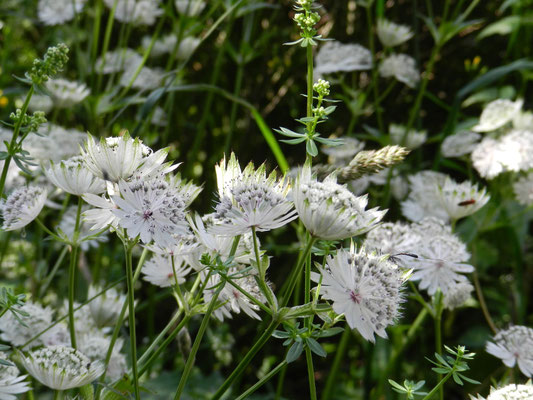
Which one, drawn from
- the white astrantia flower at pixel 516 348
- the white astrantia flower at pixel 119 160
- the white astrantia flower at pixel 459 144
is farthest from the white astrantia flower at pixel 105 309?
the white astrantia flower at pixel 459 144

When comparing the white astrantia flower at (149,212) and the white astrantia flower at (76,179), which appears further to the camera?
the white astrantia flower at (76,179)

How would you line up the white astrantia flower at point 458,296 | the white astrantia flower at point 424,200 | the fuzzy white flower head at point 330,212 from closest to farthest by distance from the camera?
the fuzzy white flower head at point 330,212
the white astrantia flower at point 458,296
the white astrantia flower at point 424,200

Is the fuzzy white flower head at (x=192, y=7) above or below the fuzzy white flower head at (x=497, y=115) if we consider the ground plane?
above

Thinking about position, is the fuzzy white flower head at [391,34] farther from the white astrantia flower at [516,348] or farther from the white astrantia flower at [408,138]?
the white astrantia flower at [516,348]

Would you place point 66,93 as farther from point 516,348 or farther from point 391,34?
point 516,348

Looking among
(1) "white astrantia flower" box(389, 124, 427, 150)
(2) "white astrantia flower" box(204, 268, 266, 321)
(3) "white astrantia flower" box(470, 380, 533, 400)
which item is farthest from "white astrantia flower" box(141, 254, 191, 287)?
(1) "white astrantia flower" box(389, 124, 427, 150)

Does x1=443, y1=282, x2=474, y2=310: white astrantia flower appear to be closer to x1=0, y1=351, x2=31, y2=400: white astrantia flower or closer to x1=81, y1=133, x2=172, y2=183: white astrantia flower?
x1=81, y1=133, x2=172, y2=183: white astrantia flower

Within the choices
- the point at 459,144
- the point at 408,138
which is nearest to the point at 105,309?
the point at 408,138
